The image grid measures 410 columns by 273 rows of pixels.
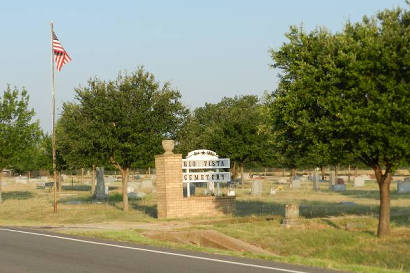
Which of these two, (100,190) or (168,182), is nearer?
(168,182)

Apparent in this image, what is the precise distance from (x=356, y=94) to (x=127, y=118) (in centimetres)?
1467

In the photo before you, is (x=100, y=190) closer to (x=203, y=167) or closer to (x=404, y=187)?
(x=203, y=167)

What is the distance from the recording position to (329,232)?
963 inches

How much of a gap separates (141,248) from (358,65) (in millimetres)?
10163

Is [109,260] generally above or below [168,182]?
below

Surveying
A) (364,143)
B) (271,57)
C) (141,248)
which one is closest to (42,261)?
(141,248)

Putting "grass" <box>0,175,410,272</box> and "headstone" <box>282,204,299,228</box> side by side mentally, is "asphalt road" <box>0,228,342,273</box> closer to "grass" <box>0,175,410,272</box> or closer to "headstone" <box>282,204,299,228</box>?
"grass" <box>0,175,410,272</box>

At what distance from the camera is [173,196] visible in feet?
99.4

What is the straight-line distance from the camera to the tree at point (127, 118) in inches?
1366

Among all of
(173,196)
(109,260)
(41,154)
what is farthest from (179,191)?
(41,154)

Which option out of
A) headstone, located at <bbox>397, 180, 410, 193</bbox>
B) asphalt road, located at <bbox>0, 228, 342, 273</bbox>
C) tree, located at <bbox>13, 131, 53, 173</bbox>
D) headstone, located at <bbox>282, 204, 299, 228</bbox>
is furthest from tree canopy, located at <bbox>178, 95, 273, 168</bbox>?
asphalt road, located at <bbox>0, 228, 342, 273</bbox>

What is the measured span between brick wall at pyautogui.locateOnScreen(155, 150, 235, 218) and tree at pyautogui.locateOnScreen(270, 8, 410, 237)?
7034 mm

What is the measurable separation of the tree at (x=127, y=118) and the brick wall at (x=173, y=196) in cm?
441

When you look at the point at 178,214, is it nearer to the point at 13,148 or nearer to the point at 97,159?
the point at 97,159
